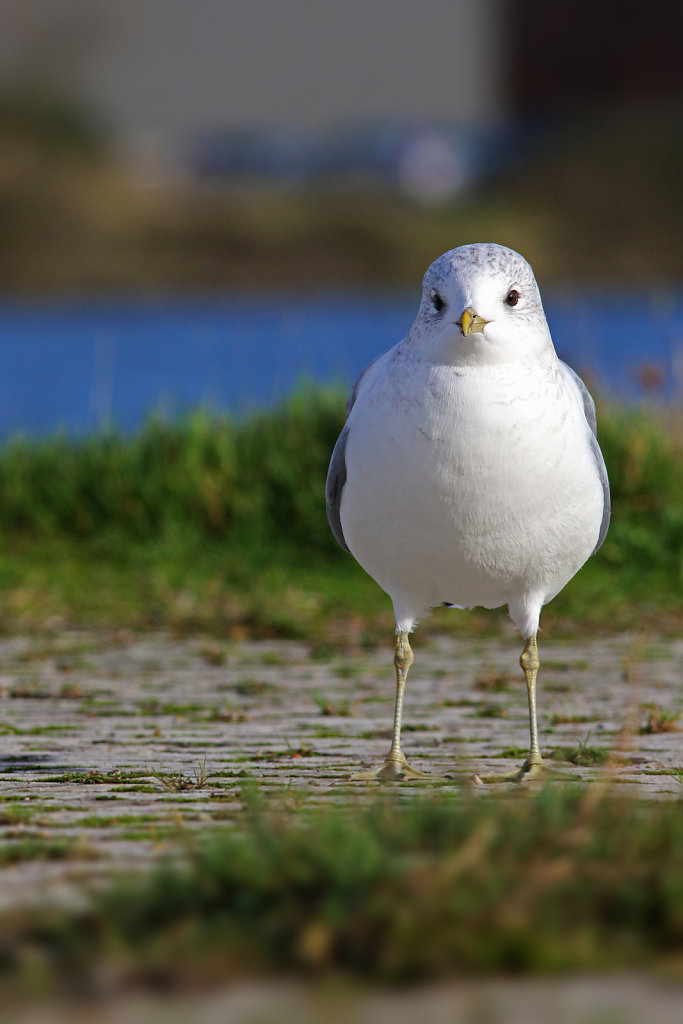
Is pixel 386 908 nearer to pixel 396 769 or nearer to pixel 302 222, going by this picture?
pixel 396 769

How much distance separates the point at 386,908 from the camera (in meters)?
2.31

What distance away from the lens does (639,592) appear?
7301 millimetres

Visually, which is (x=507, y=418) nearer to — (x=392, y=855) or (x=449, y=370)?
(x=449, y=370)

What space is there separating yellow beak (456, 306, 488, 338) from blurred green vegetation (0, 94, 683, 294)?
3291 cm

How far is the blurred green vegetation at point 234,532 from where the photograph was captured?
6.98 metres

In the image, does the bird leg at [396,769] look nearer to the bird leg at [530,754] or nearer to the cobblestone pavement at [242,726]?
the cobblestone pavement at [242,726]

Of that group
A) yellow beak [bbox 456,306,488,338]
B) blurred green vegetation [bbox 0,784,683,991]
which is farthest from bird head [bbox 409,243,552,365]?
blurred green vegetation [bbox 0,784,683,991]

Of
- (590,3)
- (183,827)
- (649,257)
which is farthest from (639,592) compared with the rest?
(590,3)

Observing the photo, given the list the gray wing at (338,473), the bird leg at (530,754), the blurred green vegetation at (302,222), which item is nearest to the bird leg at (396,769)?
the bird leg at (530,754)

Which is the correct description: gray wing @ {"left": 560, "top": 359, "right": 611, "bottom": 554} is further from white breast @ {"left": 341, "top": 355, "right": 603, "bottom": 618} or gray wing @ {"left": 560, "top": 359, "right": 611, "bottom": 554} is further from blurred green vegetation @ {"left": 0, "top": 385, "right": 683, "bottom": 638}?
blurred green vegetation @ {"left": 0, "top": 385, "right": 683, "bottom": 638}

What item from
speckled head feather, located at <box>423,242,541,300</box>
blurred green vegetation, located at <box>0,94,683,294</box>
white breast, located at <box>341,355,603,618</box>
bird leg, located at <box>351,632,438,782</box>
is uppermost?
blurred green vegetation, located at <box>0,94,683,294</box>

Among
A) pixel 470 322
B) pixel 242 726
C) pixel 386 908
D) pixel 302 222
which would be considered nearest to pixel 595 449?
pixel 470 322

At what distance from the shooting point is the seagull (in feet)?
12.5

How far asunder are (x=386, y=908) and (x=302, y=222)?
39007 mm
